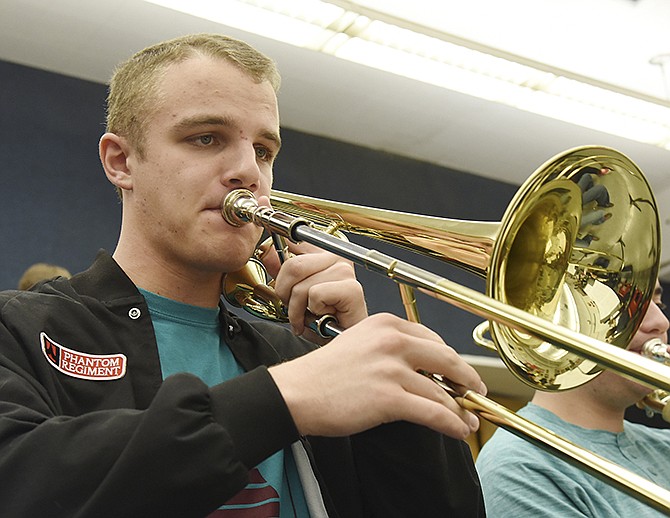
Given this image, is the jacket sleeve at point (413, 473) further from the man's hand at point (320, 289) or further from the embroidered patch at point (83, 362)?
the embroidered patch at point (83, 362)

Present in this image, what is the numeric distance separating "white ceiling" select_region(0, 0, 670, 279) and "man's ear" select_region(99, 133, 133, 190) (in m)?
1.91

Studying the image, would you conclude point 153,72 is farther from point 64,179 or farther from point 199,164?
point 64,179

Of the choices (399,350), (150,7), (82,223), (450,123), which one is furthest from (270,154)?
(450,123)

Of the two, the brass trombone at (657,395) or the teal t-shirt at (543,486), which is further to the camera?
the brass trombone at (657,395)

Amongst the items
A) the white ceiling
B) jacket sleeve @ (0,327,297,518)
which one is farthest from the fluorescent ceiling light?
jacket sleeve @ (0,327,297,518)

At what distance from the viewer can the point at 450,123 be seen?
4.41 m

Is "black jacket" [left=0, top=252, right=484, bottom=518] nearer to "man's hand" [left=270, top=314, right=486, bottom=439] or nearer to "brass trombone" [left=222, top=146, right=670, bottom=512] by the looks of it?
"man's hand" [left=270, top=314, right=486, bottom=439]

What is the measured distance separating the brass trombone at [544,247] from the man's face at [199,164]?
1.6 inches

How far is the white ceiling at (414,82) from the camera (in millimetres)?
3500

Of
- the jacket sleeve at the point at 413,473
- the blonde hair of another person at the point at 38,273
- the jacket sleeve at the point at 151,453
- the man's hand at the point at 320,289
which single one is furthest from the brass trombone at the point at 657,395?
the blonde hair of another person at the point at 38,273

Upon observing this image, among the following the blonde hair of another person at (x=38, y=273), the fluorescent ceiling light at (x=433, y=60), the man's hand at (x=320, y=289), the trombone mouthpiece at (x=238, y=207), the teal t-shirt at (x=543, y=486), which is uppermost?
the fluorescent ceiling light at (x=433, y=60)

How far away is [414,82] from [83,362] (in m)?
2.90

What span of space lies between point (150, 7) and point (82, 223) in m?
0.92

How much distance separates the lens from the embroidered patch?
50.2 inches
